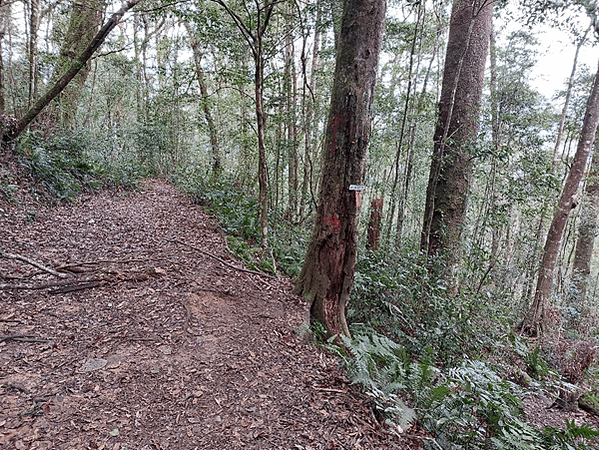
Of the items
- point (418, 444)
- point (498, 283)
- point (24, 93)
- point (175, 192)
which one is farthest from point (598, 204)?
point (24, 93)

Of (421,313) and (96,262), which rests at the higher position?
(96,262)

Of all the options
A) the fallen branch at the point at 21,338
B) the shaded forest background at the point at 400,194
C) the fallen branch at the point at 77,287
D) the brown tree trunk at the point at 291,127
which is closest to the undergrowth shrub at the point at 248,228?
the shaded forest background at the point at 400,194

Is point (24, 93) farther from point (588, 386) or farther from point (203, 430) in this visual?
point (588, 386)

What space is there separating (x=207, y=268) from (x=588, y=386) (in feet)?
25.6

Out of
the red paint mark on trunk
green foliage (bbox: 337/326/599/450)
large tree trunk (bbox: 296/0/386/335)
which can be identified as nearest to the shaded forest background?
green foliage (bbox: 337/326/599/450)

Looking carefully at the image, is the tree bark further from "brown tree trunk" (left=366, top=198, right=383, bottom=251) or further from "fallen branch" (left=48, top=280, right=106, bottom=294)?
"brown tree trunk" (left=366, top=198, right=383, bottom=251)

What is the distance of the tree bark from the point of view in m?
6.30

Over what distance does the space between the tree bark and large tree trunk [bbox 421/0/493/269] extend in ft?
20.5

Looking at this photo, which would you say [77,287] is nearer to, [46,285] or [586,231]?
[46,285]

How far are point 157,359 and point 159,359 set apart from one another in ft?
0.05

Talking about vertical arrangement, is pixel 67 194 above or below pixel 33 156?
below

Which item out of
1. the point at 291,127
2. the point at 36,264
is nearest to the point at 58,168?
the point at 36,264

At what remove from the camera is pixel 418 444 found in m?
2.54

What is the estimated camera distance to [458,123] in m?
6.46
